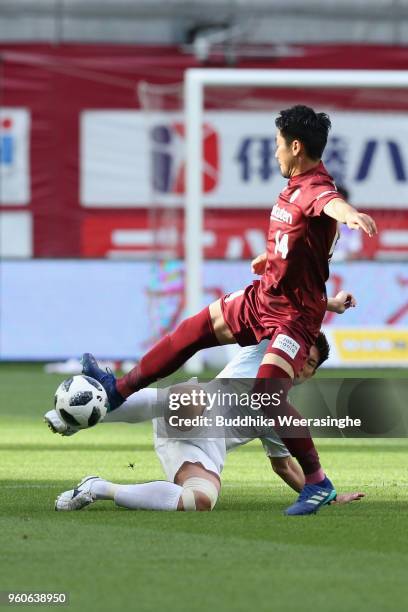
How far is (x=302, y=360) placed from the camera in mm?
6852

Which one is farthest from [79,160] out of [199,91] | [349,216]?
[349,216]

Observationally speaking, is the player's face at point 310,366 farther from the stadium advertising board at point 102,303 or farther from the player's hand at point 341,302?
the stadium advertising board at point 102,303

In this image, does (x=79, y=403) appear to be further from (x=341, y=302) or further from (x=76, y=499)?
(x=341, y=302)

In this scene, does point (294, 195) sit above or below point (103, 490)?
above

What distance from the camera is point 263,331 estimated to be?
23.4 ft

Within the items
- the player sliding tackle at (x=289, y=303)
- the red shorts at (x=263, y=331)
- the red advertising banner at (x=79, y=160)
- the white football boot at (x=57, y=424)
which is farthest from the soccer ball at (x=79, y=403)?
the red advertising banner at (x=79, y=160)

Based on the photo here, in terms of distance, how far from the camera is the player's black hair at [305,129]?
6992 millimetres

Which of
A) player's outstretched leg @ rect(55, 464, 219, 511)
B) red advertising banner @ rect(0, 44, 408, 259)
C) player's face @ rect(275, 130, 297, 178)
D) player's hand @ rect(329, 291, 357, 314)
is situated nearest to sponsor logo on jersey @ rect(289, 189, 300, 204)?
player's face @ rect(275, 130, 297, 178)

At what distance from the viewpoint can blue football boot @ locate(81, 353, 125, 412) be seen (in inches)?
281

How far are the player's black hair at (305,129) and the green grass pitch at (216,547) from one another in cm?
166

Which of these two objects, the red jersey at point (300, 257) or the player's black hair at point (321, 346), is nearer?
the red jersey at point (300, 257)

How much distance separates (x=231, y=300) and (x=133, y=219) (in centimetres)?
1432

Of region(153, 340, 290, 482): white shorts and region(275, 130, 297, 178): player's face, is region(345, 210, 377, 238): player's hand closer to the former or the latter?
region(275, 130, 297, 178): player's face

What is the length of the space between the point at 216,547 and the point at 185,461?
120 centimetres
